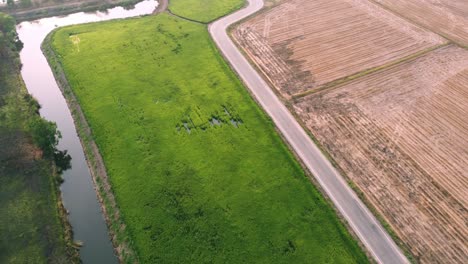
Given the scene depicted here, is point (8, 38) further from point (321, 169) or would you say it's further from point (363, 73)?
point (363, 73)

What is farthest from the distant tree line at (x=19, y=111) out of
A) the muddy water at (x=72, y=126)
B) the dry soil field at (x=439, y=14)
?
the dry soil field at (x=439, y=14)

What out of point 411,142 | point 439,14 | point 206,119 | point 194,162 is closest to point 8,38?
point 206,119

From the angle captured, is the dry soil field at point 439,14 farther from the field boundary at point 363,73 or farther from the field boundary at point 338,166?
the field boundary at point 363,73

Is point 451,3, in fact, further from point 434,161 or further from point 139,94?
point 139,94

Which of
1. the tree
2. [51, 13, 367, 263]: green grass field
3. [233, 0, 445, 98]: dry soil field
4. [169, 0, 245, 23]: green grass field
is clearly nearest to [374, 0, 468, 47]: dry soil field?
[233, 0, 445, 98]: dry soil field

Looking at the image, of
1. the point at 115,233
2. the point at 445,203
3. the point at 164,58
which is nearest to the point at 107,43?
the point at 164,58
